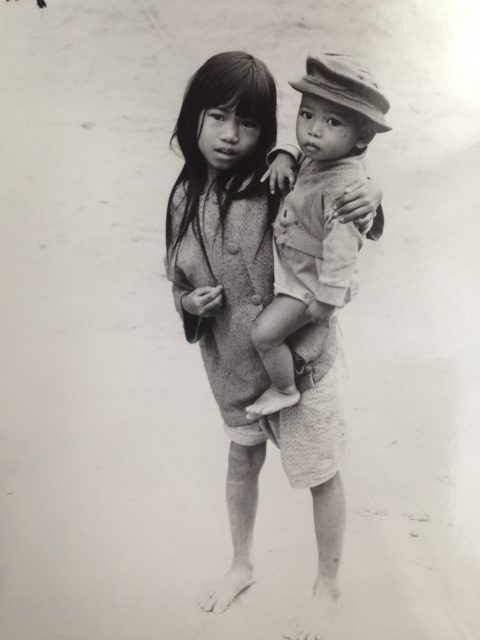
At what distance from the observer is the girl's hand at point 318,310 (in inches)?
52.6

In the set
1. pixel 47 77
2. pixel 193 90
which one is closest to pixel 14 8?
pixel 47 77

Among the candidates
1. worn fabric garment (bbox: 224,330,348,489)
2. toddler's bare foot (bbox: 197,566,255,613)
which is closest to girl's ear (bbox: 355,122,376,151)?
worn fabric garment (bbox: 224,330,348,489)

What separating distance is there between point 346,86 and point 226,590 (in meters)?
1.07

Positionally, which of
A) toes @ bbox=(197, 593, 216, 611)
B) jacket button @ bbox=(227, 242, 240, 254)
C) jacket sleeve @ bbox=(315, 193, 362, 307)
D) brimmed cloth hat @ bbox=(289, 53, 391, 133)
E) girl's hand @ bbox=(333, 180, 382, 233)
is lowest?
toes @ bbox=(197, 593, 216, 611)

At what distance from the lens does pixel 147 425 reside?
1.55 m

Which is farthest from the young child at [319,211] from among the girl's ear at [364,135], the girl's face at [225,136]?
the girl's face at [225,136]

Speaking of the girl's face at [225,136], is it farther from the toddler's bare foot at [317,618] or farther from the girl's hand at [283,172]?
the toddler's bare foot at [317,618]

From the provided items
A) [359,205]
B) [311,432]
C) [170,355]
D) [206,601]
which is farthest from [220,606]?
[359,205]

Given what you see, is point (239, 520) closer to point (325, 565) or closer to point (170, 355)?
point (325, 565)

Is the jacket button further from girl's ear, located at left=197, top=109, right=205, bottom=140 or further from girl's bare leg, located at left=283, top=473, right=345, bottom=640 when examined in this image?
girl's bare leg, located at left=283, top=473, right=345, bottom=640

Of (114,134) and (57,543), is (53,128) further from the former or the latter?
(57,543)

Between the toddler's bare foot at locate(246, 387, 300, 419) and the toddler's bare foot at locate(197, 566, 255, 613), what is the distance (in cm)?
38

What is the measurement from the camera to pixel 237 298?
140cm

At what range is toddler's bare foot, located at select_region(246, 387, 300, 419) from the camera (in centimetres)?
138
